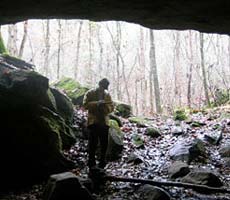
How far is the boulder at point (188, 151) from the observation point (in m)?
10.2

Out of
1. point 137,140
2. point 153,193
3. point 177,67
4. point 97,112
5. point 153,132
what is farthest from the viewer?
point 177,67

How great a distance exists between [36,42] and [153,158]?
99.1 feet

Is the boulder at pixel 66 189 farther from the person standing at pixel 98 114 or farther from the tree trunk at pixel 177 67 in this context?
the tree trunk at pixel 177 67

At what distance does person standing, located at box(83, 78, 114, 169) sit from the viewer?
8.35 meters

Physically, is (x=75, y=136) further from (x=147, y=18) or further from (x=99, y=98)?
(x=147, y=18)

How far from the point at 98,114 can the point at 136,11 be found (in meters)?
2.68

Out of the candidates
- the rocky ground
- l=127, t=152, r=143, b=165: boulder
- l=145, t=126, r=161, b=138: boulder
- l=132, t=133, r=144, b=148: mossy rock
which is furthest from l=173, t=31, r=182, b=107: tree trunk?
l=127, t=152, r=143, b=165: boulder

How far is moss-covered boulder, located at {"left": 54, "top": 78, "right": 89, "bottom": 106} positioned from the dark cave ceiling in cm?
617

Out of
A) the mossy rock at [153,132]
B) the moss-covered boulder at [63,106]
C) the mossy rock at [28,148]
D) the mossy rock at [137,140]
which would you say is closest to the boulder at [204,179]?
the mossy rock at [28,148]

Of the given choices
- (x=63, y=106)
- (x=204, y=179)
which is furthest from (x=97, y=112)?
(x=63, y=106)

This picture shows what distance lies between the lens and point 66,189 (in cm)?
679

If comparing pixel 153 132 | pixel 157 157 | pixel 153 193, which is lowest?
pixel 153 193

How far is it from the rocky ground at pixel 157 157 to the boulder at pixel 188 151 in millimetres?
107

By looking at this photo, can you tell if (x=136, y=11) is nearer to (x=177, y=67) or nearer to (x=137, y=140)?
(x=137, y=140)
